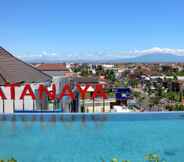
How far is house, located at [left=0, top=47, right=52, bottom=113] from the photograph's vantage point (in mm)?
10945

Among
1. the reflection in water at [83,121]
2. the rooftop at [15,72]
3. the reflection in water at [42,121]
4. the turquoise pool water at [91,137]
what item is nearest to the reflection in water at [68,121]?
the turquoise pool water at [91,137]

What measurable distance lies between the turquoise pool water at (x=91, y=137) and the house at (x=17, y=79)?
2.01 metres

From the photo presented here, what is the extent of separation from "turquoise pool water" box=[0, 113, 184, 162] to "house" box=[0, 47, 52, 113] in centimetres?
201

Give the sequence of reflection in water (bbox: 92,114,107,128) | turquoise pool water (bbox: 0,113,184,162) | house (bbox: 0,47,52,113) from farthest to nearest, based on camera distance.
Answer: house (bbox: 0,47,52,113) < reflection in water (bbox: 92,114,107,128) < turquoise pool water (bbox: 0,113,184,162)

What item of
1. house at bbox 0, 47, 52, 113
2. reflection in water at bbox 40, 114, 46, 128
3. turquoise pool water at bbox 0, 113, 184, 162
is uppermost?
house at bbox 0, 47, 52, 113

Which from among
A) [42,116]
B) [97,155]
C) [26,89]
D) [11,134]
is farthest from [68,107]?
[97,155]

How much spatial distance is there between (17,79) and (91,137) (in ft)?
19.2

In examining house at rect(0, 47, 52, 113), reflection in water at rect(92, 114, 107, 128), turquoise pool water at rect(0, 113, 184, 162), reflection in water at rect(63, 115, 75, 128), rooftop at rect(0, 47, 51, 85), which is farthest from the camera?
rooftop at rect(0, 47, 51, 85)

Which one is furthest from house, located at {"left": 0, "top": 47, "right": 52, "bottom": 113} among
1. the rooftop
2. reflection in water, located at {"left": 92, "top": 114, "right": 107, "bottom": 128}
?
reflection in water, located at {"left": 92, "top": 114, "right": 107, "bottom": 128}

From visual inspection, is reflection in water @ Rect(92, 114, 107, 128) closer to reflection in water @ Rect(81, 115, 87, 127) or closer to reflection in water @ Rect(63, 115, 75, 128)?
reflection in water @ Rect(81, 115, 87, 127)

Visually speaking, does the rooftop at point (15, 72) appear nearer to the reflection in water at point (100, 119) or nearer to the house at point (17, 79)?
the house at point (17, 79)

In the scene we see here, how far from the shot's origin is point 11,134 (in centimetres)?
798

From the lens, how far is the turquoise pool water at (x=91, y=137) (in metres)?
6.88

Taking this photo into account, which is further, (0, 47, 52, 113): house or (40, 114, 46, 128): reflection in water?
(0, 47, 52, 113): house
